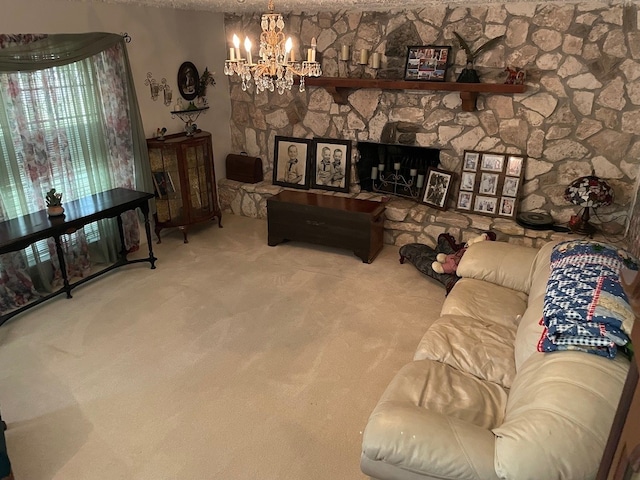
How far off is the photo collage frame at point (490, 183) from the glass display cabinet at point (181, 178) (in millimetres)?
2557

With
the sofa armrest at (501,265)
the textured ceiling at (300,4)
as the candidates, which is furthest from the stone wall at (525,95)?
the sofa armrest at (501,265)

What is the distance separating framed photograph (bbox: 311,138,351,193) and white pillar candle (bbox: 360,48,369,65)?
0.78 meters

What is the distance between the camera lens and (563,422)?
61.8 inches

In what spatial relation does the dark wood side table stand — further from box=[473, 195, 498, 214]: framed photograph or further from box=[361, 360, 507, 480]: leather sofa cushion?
box=[361, 360, 507, 480]: leather sofa cushion

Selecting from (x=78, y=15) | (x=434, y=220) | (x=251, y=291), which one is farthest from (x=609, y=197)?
(x=78, y=15)

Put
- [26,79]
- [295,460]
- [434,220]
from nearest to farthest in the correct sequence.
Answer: [295,460]
[26,79]
[434,220]

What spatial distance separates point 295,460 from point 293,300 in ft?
5.09

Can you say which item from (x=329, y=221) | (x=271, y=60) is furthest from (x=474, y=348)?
(x=329, y=221)

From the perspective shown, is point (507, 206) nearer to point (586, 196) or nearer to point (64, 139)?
point (586, 196)

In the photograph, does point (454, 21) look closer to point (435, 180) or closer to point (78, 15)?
point (435, 180)

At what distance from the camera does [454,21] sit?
162 inches

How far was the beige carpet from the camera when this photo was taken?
2297 millimetres

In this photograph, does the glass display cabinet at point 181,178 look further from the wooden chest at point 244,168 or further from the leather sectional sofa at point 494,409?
the leather sectional sofa at point 494,409

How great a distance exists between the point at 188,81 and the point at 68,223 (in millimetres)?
2094
